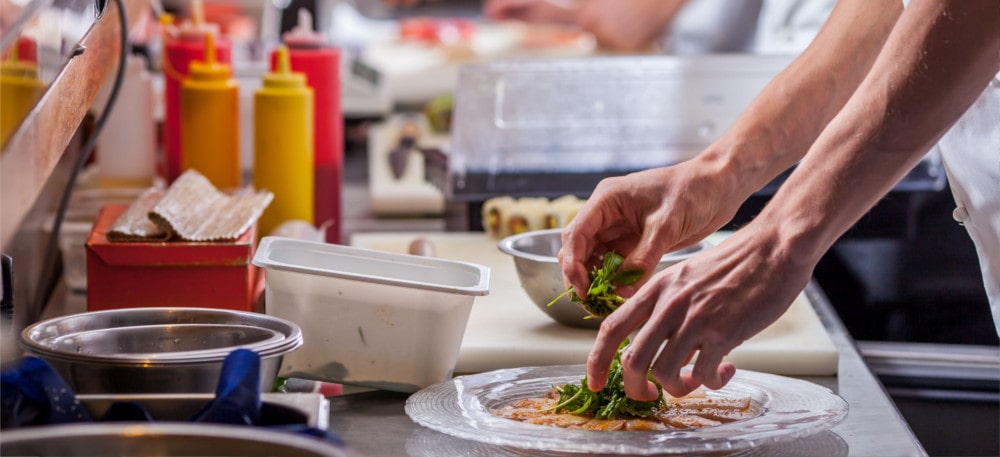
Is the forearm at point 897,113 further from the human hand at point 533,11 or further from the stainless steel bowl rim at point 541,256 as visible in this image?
the human hand at point 533,11

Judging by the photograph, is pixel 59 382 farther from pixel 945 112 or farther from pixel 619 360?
pixel 945 112

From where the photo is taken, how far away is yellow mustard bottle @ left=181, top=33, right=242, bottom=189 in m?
2.04

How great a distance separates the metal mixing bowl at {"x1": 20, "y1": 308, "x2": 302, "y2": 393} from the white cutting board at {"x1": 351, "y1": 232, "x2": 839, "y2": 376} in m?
0.41

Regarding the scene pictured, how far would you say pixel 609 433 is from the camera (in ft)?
3.93

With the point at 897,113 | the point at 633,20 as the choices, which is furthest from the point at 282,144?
the point at 633,20

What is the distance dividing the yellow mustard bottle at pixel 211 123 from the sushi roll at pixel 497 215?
0.48 m

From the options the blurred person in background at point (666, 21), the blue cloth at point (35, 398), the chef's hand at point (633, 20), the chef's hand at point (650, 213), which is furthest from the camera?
the chef's hand at point (633, 20)

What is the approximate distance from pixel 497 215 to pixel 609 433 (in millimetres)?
1095

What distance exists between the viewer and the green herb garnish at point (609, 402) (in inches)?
50.0

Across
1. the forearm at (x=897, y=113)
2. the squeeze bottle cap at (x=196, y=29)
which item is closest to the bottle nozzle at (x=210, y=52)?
the squeeze bottle cap at (x=196, y=29)

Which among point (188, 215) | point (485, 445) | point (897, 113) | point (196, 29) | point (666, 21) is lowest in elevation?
point (485, 445)

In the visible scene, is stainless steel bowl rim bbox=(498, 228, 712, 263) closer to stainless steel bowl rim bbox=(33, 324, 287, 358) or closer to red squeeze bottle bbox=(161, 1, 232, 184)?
stainless steel bowl rim bbox=(33, 324, 287, 358)

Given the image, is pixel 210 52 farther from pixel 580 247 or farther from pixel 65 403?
pixel 65 403

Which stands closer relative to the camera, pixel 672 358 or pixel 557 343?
pixel 672 358
